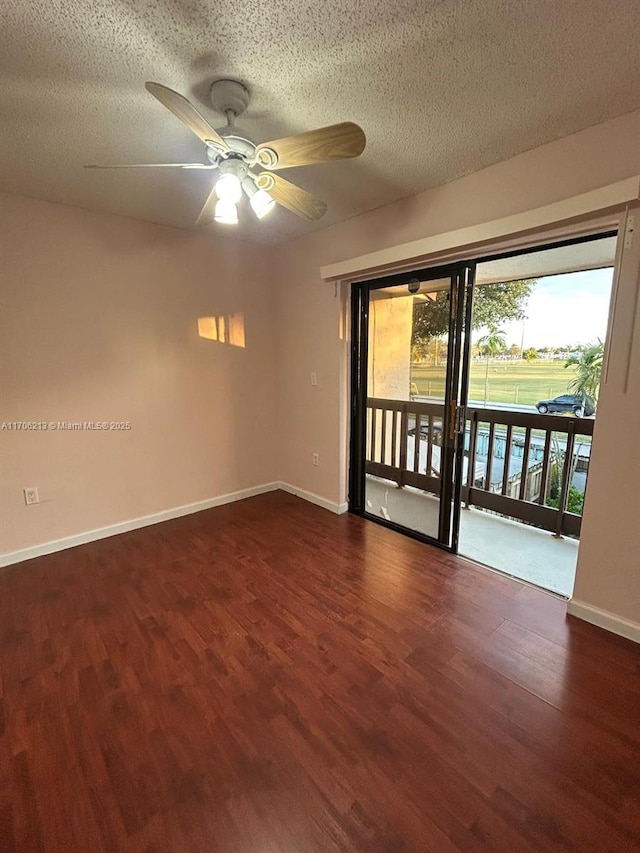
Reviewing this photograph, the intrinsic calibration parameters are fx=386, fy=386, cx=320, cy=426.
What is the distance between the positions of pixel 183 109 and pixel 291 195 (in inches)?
25.2

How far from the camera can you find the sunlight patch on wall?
3.35 metres

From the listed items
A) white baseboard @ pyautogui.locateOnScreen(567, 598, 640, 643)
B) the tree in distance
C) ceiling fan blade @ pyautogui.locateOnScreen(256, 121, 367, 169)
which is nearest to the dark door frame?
the tree in distance

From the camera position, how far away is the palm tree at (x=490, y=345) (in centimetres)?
345

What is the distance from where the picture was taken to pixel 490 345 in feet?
11.5

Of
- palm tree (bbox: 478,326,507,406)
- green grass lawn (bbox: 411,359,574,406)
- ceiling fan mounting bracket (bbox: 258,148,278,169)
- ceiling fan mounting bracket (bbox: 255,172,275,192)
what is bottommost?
green grass lawn (bbox: 411,359,574,406)

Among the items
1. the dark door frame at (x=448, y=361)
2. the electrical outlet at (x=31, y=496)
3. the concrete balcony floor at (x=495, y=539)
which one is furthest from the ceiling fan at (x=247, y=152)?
the concrete balcony floor at (x=495, y=539)

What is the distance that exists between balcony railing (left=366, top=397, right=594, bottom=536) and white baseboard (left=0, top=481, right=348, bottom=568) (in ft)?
2.27

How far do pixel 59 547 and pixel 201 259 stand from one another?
2.49 m

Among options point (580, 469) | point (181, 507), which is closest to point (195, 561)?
point (181, 507)

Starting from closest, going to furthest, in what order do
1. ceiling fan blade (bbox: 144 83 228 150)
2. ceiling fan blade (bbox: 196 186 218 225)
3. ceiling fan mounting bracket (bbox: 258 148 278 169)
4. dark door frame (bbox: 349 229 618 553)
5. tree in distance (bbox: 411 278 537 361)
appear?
ceiling fan blade (bbox: 144 83 228 150) < ceiling fan mounting bracket (bbox: 258 148 278 169) < ceiling fan blade (bbox: 196 186 218 225) < dark door frame (bbox: 349 229 618 553) < tree in distance (bbox: 411 278 537 361)

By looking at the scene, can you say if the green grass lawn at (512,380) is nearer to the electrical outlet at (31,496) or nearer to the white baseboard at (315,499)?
the white baseboard at (315,499)

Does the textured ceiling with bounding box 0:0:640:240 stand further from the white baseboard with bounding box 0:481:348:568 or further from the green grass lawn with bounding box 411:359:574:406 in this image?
the white baseboard with bounding box 0:481:348:568

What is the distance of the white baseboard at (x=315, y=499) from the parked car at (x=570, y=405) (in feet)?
6.16

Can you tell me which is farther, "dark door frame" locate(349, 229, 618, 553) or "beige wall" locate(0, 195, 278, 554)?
"beige wall" locate(0, 195, 278, 554)
